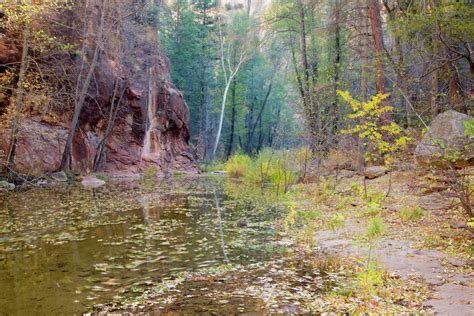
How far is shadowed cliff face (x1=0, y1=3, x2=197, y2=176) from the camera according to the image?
17.5 meters

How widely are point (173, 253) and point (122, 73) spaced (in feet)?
70.1

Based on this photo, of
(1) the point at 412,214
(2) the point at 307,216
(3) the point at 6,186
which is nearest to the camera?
(1) the point at 412,214

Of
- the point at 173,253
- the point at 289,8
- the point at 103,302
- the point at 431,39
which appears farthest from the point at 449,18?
the point at 289,8

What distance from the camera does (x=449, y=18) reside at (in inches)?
303

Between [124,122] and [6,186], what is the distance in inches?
508

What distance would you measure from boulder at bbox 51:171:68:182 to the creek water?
6257 mm

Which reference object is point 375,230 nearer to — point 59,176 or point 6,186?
point 6,186

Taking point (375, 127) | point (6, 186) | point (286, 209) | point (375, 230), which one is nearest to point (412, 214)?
point (375, 230)

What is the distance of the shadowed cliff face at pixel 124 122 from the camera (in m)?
17.5

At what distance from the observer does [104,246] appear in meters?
6.09

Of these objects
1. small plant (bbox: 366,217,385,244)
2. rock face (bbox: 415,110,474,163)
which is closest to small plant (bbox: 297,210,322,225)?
small plant (bbox: 366,217,385,244)

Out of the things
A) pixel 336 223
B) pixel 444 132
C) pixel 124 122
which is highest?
pixel 124 122

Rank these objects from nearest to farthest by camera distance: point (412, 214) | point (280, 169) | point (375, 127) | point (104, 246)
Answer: point (104, 246) < point (412, 214) < point (375, 127) < point (280, 169)

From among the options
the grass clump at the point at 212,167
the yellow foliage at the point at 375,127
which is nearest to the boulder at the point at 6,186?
the yellow foliage at the point at 375,127
